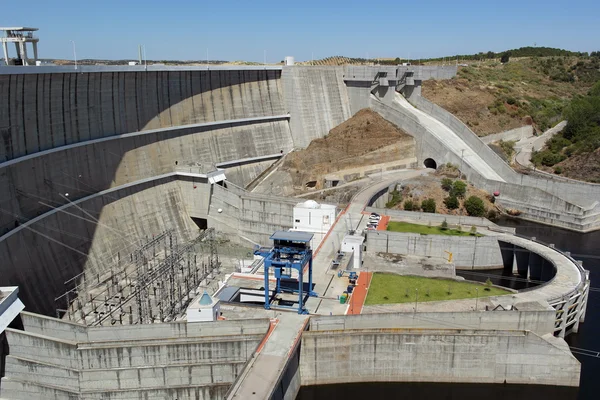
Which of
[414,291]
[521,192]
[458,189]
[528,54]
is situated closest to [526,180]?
[521,192]

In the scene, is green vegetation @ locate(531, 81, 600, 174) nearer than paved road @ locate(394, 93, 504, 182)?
No

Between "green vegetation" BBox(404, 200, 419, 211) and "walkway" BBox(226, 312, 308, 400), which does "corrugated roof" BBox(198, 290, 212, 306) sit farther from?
"green vegetation" BBox(404, 200, 419, 211)

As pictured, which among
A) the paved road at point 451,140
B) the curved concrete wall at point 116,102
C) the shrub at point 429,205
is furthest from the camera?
the paved road at point 451,140

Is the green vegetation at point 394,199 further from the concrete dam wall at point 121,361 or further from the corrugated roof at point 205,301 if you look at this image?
the concrete dam wall at point 121,361

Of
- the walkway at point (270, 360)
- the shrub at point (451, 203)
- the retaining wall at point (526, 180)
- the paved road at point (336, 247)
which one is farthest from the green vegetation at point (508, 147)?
the walkway at point (270, 360)

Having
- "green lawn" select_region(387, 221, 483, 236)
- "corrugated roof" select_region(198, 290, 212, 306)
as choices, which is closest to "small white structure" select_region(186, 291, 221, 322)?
"corrugated roof" select_region(198, 290, 212, 306)

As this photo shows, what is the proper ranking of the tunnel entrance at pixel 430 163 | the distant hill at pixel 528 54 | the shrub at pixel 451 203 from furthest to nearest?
1. the distant hill at pixel 528 54
2. the tunnel entrance at pixel 430 163
3. the shrub at pixel 451 203

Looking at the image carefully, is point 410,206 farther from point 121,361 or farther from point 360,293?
point 121,361
